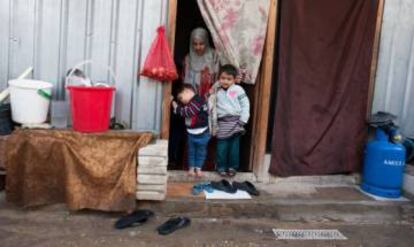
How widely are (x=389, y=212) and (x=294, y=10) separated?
2725 millimetres

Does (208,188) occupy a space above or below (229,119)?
below

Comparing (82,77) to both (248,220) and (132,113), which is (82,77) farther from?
(248,220)

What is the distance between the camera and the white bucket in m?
5.42

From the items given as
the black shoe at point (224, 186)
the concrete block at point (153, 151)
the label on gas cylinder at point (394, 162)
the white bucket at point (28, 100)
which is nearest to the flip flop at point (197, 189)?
the black shoe at point (224, 186)

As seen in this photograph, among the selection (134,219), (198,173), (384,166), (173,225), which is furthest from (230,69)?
(384,166)

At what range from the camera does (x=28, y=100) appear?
17.8 ft

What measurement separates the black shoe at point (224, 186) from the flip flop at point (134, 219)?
946 millimetres

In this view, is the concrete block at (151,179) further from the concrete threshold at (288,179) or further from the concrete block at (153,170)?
the concrete threshold at (288,179)

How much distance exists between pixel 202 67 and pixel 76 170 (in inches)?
92.9

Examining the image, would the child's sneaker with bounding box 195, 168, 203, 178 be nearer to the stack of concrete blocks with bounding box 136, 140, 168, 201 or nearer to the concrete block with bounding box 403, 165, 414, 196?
the stack of concrete blocks with bounding box 136, 140, 168, 201

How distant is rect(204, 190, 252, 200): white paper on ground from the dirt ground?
0.29m

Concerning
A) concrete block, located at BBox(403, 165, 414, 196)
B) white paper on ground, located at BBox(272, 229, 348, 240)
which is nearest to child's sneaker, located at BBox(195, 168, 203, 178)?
white paper on ground, located at BBox(272, 229, 348, 240)

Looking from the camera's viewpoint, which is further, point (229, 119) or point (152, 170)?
point (229, 119)

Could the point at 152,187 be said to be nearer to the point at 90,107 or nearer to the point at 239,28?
the point at 90,107
